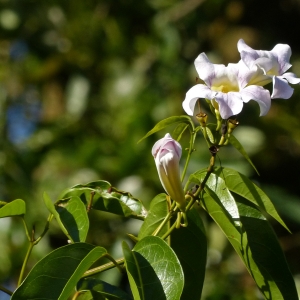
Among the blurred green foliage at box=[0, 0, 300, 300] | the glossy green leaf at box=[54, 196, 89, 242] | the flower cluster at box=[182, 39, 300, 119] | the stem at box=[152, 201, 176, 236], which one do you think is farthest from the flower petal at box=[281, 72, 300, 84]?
the blurred green foliage at box=[0, 0, 300, 300]

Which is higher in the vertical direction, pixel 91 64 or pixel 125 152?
pixel 91 64

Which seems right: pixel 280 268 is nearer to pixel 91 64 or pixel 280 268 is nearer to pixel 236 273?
pixel 236 273

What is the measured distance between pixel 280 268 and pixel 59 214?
0.32m

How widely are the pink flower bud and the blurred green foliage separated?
108 centimetres

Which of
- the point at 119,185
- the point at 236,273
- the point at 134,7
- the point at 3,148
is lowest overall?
the point at 236,273

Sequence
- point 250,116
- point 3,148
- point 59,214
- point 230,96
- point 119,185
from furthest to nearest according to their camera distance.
A: point 250,116 → point 3,148 → point 119,185 → point 59,214 → point 230,96

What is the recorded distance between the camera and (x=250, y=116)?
250 centimetres

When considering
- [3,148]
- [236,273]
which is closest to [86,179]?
[3,148]

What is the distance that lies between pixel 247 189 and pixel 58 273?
28 centimetres

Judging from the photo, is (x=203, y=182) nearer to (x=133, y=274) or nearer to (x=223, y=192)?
(x=223, y=192)

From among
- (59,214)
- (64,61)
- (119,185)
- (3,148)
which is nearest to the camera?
(59,214)

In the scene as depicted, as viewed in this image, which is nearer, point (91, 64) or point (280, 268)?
point (280, 268)

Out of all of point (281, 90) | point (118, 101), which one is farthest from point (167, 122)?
point (118, 101)

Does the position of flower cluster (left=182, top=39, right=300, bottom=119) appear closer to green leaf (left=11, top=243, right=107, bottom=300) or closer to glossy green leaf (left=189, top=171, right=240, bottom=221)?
glossy green leaf (left=189, top=171, right=240, bottom=221)
